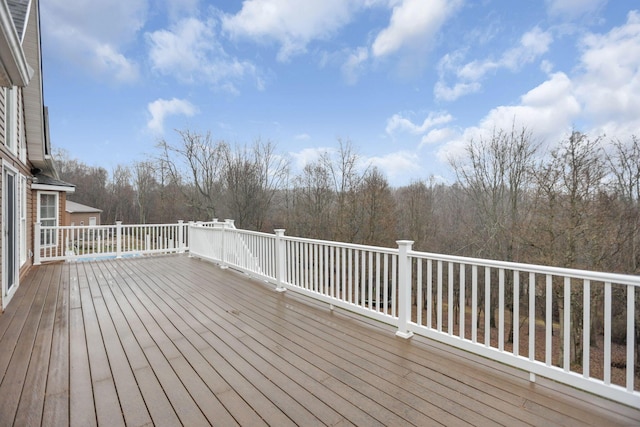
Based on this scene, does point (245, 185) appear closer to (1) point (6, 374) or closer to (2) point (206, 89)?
(2) point (206, 89)

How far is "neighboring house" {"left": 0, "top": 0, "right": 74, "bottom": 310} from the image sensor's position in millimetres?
2291

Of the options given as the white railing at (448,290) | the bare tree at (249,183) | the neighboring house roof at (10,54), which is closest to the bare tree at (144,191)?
the bare tree at (249,183)

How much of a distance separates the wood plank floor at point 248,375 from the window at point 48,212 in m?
5.79

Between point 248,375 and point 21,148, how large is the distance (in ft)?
25.2

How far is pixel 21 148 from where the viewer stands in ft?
21.1

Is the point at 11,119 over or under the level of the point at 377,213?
over

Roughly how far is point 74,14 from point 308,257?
352 inches

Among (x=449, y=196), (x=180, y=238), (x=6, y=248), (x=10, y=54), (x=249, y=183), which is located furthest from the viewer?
(x=249, y=183)

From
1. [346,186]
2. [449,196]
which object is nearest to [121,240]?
[346,186]

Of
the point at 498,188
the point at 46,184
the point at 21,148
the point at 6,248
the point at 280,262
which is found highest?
the point at 21,148

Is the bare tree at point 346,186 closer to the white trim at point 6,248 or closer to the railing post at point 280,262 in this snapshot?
the railing post at point 280,262

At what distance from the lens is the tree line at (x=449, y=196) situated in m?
10.3

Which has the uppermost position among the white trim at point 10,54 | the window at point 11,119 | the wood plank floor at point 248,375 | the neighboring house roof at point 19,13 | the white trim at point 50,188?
the neighboring house roof at point 19,13

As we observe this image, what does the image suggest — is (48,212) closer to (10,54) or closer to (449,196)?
(10,54)
